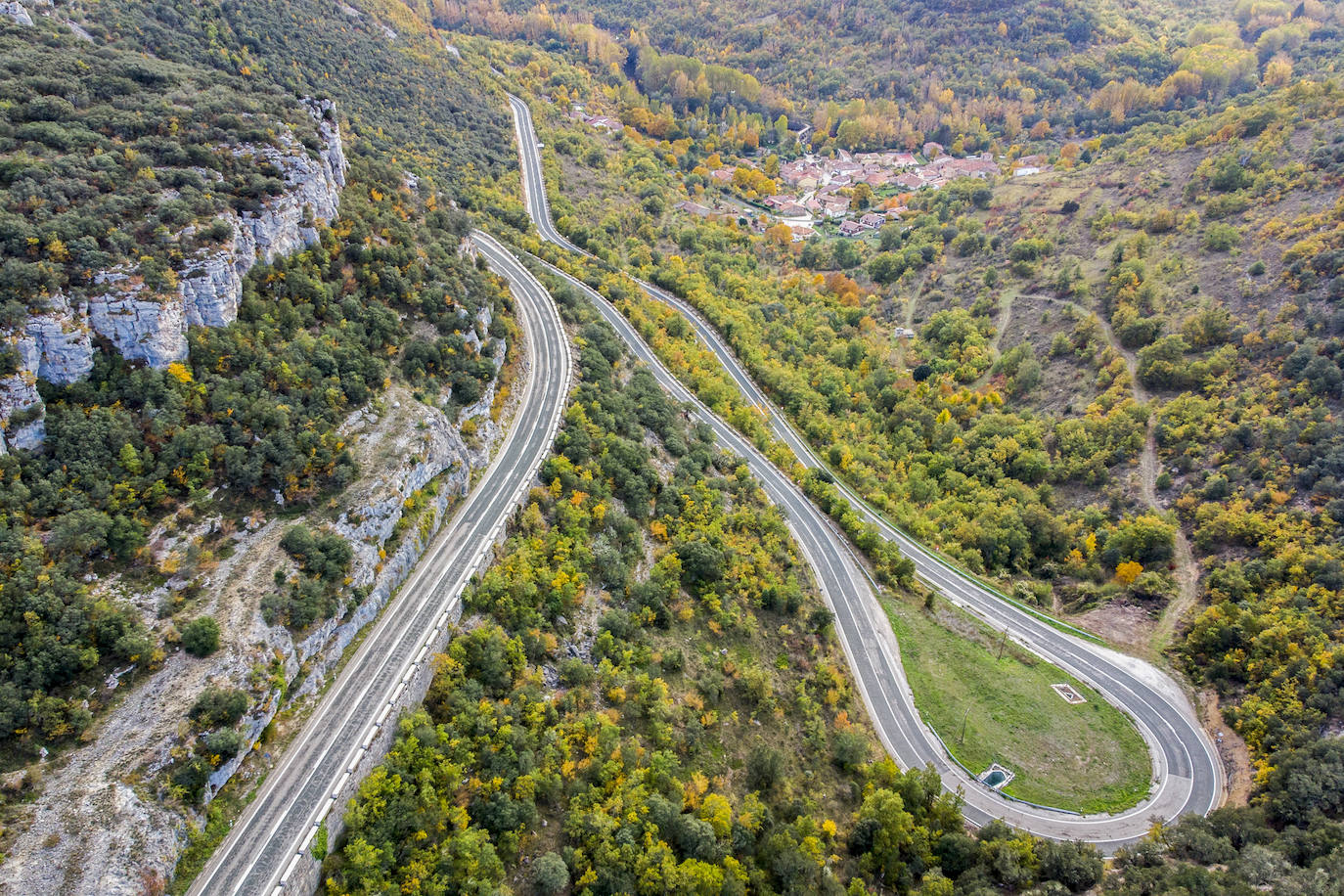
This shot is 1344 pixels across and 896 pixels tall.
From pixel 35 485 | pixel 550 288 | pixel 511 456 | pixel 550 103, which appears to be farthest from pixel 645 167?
pixel 35 485

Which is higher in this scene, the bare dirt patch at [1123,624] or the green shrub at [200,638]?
the bare dirt patch at [1123,624]

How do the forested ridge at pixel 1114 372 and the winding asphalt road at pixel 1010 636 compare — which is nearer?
the winding asphalt road at pixel 1010 636

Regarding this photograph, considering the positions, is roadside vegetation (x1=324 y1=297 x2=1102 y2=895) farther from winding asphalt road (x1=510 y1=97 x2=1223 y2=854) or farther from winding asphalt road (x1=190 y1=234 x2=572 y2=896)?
winding asphalt road (x1=510 y1=97 x2=1223 y2=854)

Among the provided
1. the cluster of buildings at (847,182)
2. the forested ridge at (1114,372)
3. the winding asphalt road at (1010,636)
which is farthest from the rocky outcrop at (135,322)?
the cluster of buildings at (847,182)

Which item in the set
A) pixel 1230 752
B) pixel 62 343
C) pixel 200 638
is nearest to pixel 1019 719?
pixel 1230 752

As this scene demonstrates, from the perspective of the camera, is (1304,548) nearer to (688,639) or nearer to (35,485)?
(688,639)

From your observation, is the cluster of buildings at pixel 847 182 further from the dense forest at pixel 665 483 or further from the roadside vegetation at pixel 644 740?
the roadside vegetation at pixel 644 740

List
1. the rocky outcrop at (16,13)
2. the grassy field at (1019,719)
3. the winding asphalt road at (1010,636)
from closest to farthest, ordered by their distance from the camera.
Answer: the winding asphalt road at (1010,636)
the grassy field at (1019,719)
the rocky outcrop at (16,13)

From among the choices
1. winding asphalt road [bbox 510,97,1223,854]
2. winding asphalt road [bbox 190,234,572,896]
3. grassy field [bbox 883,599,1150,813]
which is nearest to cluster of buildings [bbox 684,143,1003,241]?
winding asphalt road [bbox 510,97,1223,854]
